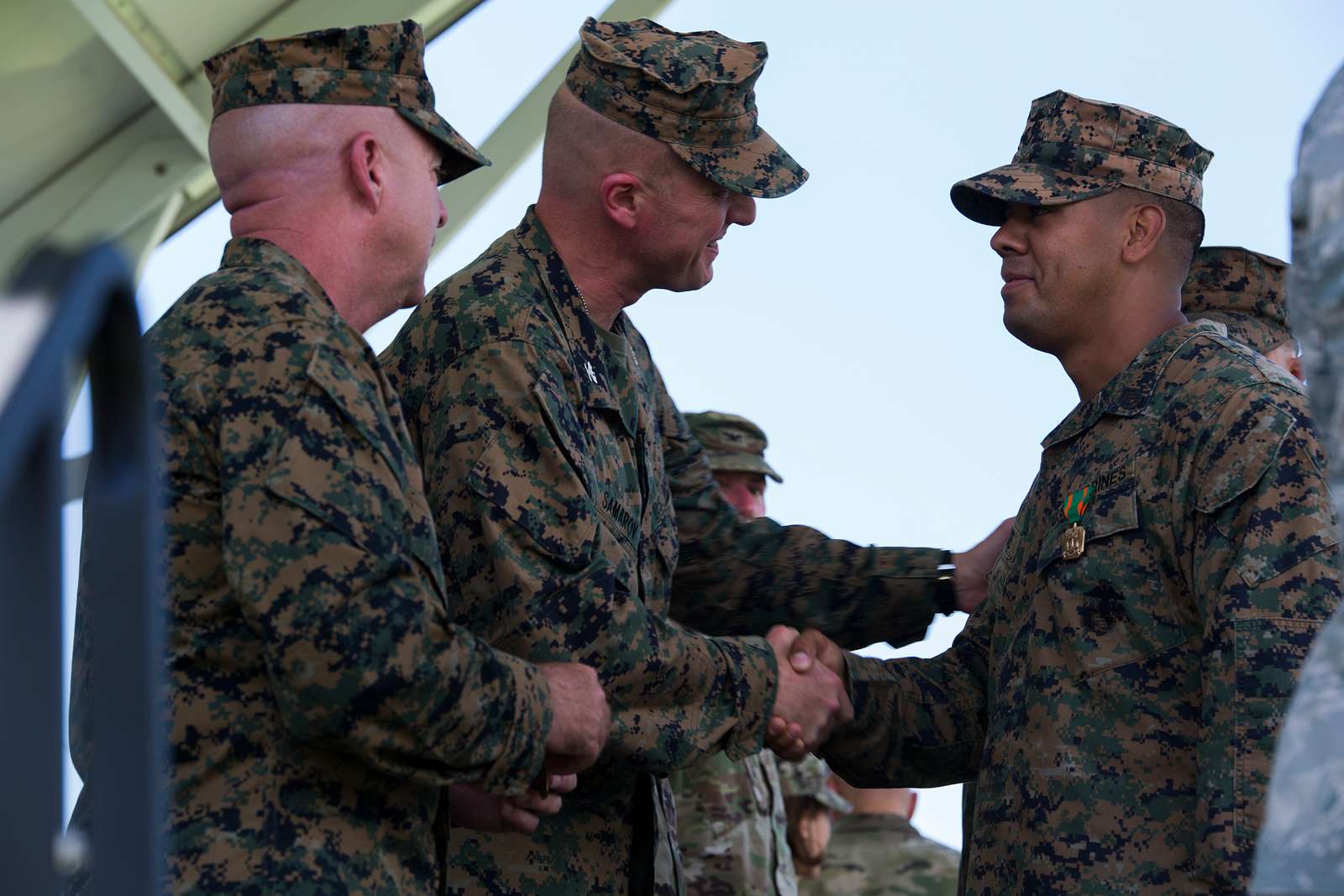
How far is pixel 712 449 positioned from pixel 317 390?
13.3 ft

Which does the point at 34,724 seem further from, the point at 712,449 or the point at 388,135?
the point at 712,449

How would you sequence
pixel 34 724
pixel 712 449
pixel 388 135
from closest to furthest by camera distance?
pixel 34 724 → pixel 388 135 → pixel 712 449

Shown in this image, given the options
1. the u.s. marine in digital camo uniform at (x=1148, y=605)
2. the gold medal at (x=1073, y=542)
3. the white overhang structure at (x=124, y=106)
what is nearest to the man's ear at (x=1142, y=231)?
the u.s. marine in digital camo uniform at (x=1148, y=605)

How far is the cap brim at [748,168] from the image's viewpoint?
143 inches

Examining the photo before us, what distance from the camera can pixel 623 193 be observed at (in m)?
3.68

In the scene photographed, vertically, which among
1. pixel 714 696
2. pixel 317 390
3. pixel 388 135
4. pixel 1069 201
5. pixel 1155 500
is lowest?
pixel 1155 500

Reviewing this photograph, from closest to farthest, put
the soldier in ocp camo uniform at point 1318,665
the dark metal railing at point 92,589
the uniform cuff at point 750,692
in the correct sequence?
1. the dark metal railing at point 92,589
2. the soldier in ocp camo uniform at point 1318,665
3. the uniform cuff at point 750,692

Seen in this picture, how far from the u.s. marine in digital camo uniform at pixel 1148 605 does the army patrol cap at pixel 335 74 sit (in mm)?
1288

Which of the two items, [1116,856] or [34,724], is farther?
[1116,856]

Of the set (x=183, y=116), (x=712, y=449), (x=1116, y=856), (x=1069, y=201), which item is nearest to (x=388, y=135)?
(x=1069, y=201)

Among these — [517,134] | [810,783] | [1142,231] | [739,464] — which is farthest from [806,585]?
[517,134]

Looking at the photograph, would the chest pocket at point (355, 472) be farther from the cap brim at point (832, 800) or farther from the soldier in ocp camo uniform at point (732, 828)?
the cap brim at point (832, 800)

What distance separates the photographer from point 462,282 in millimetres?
3467

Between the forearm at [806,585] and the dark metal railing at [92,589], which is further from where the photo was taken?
the forearm at [806,585]
